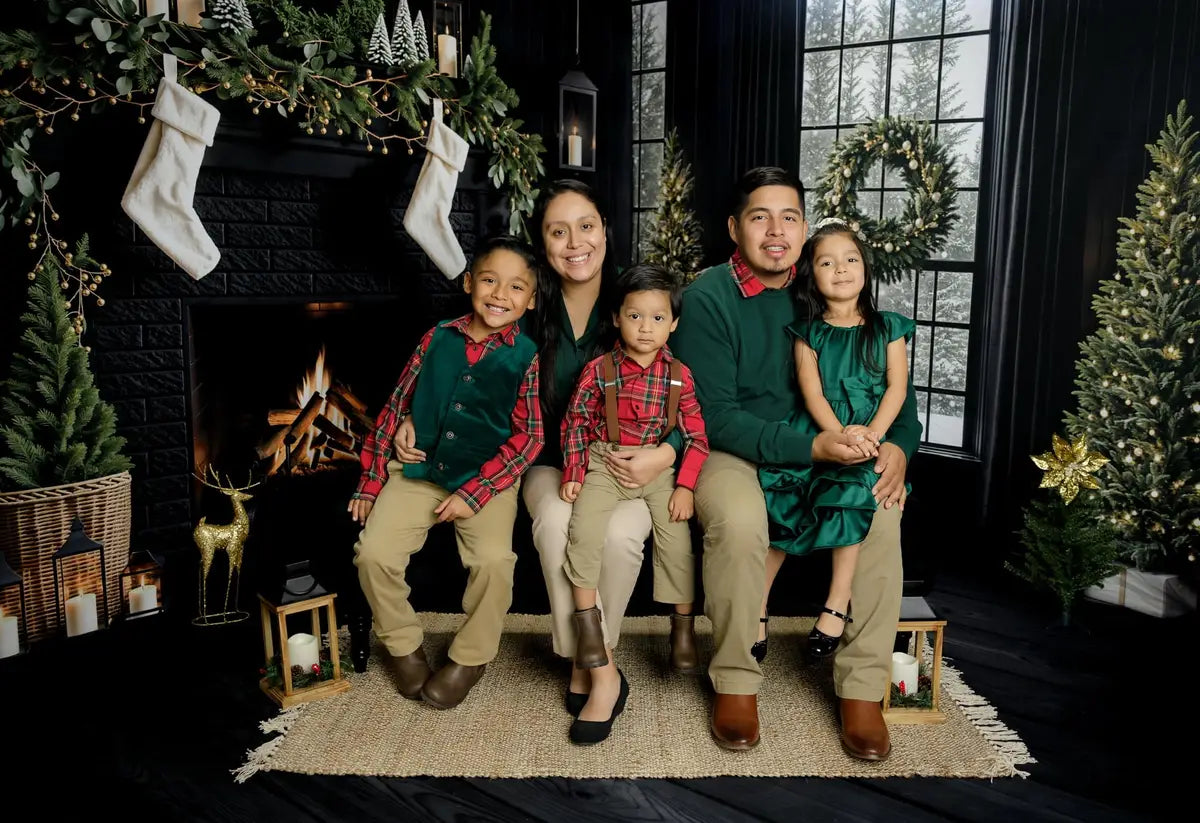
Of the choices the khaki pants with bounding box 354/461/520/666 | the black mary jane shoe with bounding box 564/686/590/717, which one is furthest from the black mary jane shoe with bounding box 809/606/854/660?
the khaki pants with bounding box 354/461/520/666

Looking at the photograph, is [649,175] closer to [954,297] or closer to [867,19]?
[867,19]

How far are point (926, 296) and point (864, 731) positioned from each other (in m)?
2.67

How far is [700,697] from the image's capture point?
2539mm

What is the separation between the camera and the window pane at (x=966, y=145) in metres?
4.13

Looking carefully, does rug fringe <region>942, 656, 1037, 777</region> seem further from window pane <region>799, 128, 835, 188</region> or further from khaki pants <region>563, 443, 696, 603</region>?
window pane <region>799, 128, 835, 188</region>

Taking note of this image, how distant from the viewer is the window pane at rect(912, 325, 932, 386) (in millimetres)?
4426

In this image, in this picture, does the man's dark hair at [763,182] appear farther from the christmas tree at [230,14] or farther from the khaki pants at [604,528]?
the christmas tree at [230,14]

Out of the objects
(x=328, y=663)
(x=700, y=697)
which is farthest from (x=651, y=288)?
(x=328, y=663)

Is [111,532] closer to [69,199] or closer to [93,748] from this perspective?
[93,748]

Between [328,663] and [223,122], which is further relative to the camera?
[223,122]

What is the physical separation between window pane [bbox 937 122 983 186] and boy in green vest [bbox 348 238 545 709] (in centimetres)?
252

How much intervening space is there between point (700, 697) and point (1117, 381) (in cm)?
200

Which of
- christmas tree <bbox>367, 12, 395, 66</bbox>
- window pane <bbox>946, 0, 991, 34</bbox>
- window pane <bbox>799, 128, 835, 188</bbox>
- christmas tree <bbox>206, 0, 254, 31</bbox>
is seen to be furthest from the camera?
window pane <bbox>799, 128, 835, 188</bbox>

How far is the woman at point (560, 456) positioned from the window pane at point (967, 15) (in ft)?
7.93
